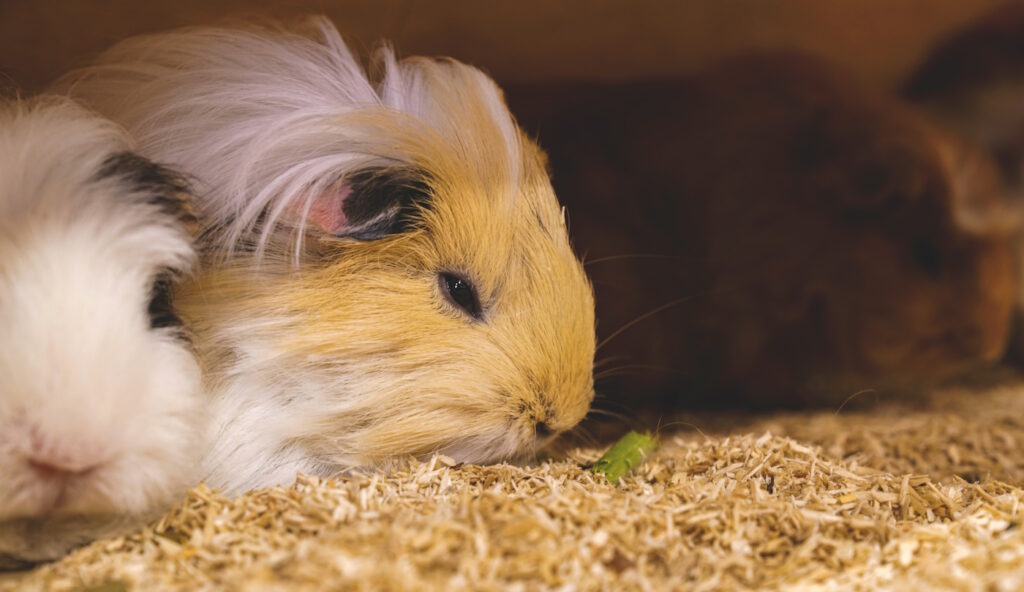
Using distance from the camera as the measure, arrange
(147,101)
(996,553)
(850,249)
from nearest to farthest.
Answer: (996,553) < (147,101) < (850,249)

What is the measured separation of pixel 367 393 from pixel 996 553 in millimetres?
1029

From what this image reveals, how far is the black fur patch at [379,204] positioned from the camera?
5.06ft

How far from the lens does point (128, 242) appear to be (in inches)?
53.6

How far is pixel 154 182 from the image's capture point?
56.7 inches

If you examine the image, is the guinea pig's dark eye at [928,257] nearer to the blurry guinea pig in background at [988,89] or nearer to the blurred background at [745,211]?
the blurred background at [745,211]

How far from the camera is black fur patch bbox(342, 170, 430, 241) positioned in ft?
5.06

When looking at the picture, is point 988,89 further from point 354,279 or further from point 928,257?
point 354,279

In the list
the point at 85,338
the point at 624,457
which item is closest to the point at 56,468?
the point at 85,338

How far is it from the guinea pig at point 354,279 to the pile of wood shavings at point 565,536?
0.38ft

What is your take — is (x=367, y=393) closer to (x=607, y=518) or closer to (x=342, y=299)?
(x=342, y=299)

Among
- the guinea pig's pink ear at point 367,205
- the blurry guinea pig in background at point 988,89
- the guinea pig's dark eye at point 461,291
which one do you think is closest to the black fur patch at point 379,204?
the guinea pig's pink ear at point 367,205

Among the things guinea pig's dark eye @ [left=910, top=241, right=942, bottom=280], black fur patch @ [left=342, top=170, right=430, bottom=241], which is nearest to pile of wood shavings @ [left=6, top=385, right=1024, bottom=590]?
black fur patch @ [left=342, top=170, right=430, bottom=241]

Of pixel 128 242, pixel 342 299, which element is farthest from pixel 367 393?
pixel 128 242

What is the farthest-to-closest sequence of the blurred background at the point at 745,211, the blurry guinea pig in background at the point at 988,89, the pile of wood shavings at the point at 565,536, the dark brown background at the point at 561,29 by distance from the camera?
the blurry guinea pig in background at the point at 988,89, the blurred background at the point at 745,211, the dark brown background at the point at 561,29, the pile of wood shavings at the point at 565,536
